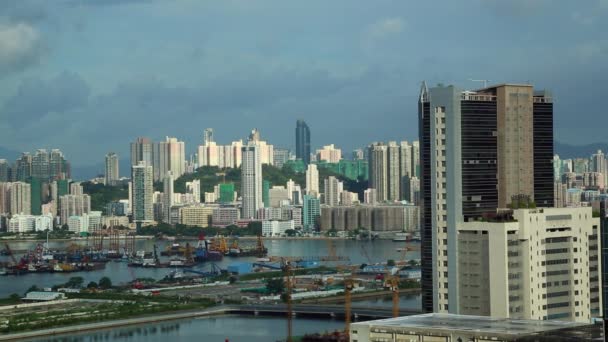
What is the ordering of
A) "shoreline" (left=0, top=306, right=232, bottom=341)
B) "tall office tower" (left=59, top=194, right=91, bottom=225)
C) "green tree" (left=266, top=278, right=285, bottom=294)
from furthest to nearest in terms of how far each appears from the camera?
"tall office tower" (left=59, top=194, right=91, bottom=225)
"green tree" (left=266, top=278, right=285, bottom=294)
"shoreline" (left=0, top=306, right=232, bottom=341)

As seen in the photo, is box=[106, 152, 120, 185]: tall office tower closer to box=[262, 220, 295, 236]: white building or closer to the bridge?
box=[262, 220, 295, 236]: white building

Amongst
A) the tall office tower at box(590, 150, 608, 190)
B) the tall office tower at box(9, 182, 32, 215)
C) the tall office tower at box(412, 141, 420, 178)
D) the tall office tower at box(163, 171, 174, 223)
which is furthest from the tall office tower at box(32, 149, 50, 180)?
the tall office tower at box(590, 150, 608, 190)

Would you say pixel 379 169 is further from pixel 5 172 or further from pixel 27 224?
pixel 5 172

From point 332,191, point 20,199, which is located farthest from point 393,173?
point 20,199

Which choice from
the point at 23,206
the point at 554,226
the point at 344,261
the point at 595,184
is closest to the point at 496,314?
the point at 554,226

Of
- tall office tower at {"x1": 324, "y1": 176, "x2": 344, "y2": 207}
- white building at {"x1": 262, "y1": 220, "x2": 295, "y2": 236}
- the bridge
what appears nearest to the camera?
the bridge

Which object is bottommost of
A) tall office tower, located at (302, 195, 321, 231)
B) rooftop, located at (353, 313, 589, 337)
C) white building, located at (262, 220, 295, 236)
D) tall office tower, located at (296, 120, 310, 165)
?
rooftop, located at (353, 313, 589, 337)
